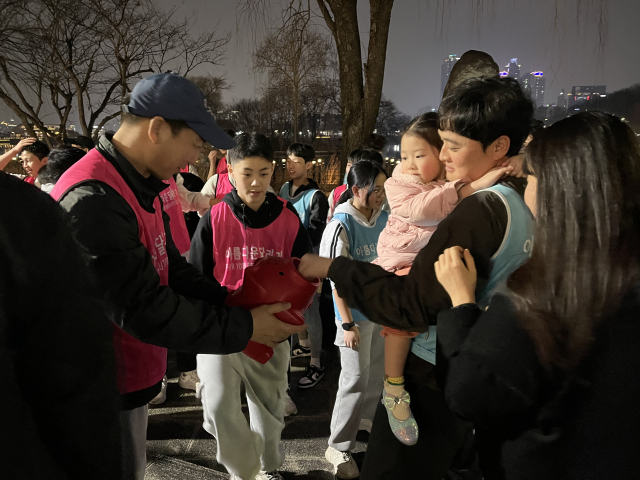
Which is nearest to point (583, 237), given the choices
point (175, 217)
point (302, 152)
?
point (175, 217)

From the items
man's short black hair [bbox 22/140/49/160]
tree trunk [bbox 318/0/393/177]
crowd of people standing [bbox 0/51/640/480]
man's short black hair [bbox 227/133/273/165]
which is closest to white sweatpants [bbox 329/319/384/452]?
crowd of people standing [bbox 0/51/640/480]

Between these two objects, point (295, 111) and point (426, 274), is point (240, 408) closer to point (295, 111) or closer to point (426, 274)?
point (426, 274)

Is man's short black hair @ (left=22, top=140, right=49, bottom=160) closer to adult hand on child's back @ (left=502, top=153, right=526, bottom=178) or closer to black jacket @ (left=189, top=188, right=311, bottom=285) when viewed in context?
black jacket @ (left=189, top=188, right=311, bottom=285)

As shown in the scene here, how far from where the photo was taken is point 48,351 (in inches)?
27.5

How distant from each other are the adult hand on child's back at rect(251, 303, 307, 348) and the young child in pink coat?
51 centimetres

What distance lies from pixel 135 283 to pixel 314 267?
0.65 metres

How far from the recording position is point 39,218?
68cm

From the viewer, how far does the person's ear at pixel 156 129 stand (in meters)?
1.65

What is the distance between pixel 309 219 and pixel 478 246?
3498 mm

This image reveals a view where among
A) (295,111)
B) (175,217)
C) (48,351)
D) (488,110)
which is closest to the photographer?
(48,351)

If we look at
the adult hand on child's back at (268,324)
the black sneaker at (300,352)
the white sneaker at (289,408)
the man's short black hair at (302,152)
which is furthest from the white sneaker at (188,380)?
the man's short black hair at (302,152)

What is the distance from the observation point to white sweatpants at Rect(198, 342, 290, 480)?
2.34 meters

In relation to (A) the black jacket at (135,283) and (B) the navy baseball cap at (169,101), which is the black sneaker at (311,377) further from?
(B) the navy baseball cap at (169,101)

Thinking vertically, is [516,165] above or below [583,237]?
above
